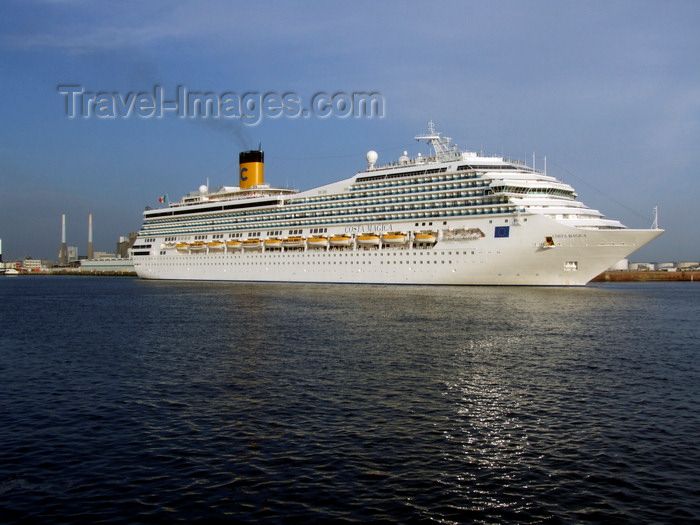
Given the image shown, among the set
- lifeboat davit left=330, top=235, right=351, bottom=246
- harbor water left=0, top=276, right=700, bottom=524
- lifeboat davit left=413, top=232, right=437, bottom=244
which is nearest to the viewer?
harbor water left=0, top=276, right=700, bottom=524

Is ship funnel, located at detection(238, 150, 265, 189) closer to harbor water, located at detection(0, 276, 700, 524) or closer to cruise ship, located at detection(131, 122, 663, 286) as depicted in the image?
cruise ship, located at detection(131, 122, 663, 286)

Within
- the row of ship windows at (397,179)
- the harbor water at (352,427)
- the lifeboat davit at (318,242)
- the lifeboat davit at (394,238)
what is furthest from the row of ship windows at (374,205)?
the harbor water at (352,427)

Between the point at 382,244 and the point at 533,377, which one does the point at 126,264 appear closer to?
the point at 382,244

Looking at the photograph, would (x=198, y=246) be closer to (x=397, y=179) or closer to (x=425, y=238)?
(x=397, y=179)

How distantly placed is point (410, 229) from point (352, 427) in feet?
177

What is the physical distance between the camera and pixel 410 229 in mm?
66625

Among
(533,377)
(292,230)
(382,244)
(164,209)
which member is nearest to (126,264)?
(164,209)

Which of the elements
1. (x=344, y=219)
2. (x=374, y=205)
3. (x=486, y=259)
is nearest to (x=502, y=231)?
(x=486, y=259)

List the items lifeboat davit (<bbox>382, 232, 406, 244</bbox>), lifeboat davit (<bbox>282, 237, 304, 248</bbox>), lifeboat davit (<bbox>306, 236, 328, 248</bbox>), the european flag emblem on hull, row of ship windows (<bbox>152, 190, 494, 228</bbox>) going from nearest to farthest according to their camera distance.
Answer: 1. the european flag emblem on hull
2. row of ship windows (<bbox>152, 190, 494, 228</bbox>)
3. lifeboat davit (<bbox>382, 232, 406, 244</bbox>)
4. lifeboat davit (<bbox>306, 236, 328, 248</bbox>)
5. lifeboat davit (<bbox>282, 237, 304, 248</bbox>)

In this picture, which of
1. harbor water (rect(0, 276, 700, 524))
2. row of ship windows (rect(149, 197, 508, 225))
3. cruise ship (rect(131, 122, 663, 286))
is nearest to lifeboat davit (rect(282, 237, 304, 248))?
cruise ship (rect(131, 122, 663, 286))

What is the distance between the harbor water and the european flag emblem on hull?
2885 cm

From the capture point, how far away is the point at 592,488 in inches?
417

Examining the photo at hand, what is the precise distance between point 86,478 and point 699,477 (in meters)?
11.6

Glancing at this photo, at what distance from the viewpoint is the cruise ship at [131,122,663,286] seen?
183 feet
